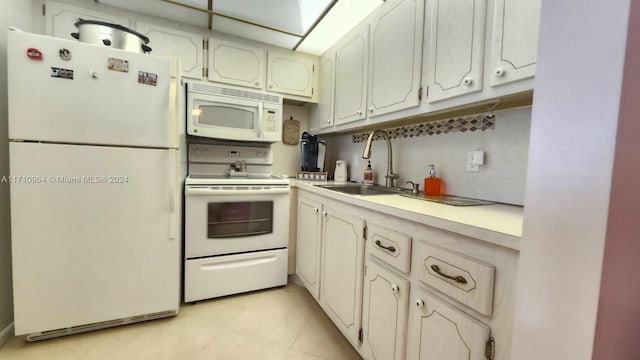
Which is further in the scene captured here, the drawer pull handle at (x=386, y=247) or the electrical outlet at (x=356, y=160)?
the electrical outlet at (x=356, y=160)

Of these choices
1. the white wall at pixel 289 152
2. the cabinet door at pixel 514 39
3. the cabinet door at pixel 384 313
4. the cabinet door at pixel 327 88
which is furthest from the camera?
the white wall at pixel 289 152

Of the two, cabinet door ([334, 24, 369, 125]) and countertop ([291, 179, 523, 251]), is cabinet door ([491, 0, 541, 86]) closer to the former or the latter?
countertop ([291, 179, 523, 251])

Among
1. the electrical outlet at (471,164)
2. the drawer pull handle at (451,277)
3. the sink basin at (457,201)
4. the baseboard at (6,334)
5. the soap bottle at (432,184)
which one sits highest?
the electrical outlet at (471,164)

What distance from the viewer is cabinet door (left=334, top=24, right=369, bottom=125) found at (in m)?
1.84

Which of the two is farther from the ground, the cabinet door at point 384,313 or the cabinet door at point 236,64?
the cabinet door at point 236,64

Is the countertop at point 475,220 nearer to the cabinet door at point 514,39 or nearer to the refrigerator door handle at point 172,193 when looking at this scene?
the cabinet door at point 514,39

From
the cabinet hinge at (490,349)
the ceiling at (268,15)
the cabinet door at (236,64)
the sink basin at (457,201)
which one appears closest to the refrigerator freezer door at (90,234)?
the cabinet door at (236,64)

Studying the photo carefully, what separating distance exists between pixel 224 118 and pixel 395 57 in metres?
1.36

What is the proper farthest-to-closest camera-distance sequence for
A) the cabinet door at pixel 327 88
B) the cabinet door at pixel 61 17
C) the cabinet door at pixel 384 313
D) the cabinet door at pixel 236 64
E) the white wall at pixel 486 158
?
the cabinet door at pixel 327 88, the cabinet door at pixel 236 64, the cabinet door at pixel 61 17, the white wall at pixel 486 158, the cabinet door at pixel 384 313

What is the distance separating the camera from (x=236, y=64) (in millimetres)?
2234

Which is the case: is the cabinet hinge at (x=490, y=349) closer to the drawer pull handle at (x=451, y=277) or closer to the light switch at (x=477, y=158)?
the drawer pull handle at (x=451, y=277)

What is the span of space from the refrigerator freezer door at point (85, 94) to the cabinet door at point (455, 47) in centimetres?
146

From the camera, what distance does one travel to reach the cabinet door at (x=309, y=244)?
1739mm

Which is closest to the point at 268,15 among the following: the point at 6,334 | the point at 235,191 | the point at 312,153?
the point at 312,153
